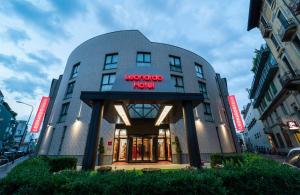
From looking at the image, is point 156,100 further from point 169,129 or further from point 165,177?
point 169,129

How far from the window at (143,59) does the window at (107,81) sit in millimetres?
4597

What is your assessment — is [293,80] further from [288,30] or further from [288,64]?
[288,30]

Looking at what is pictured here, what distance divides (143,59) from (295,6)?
717 inches

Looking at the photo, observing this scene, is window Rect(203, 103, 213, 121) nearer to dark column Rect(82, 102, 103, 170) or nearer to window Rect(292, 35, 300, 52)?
window Rect(292, 35, 300, 52)

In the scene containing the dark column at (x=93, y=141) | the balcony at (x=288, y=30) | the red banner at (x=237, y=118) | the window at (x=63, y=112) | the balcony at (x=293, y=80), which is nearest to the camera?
the dark column at (x=93, y=141)

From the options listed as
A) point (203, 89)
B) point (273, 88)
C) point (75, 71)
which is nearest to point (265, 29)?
point (203, 89)

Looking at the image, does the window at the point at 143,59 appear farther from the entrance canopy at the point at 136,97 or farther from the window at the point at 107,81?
the entrance canopy at the point at 136,97

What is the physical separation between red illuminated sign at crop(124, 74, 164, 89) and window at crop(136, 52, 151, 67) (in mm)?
12411

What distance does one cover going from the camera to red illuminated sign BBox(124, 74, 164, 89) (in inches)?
390

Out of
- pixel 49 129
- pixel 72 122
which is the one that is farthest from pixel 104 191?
pixel 49 129

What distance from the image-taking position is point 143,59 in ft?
75.5

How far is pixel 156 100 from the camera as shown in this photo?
30.4ft

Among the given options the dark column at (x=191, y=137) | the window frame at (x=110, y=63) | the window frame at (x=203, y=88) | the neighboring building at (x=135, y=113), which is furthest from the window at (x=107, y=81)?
the window frame at (x=203, y=88)

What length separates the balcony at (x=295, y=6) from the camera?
13806mm
